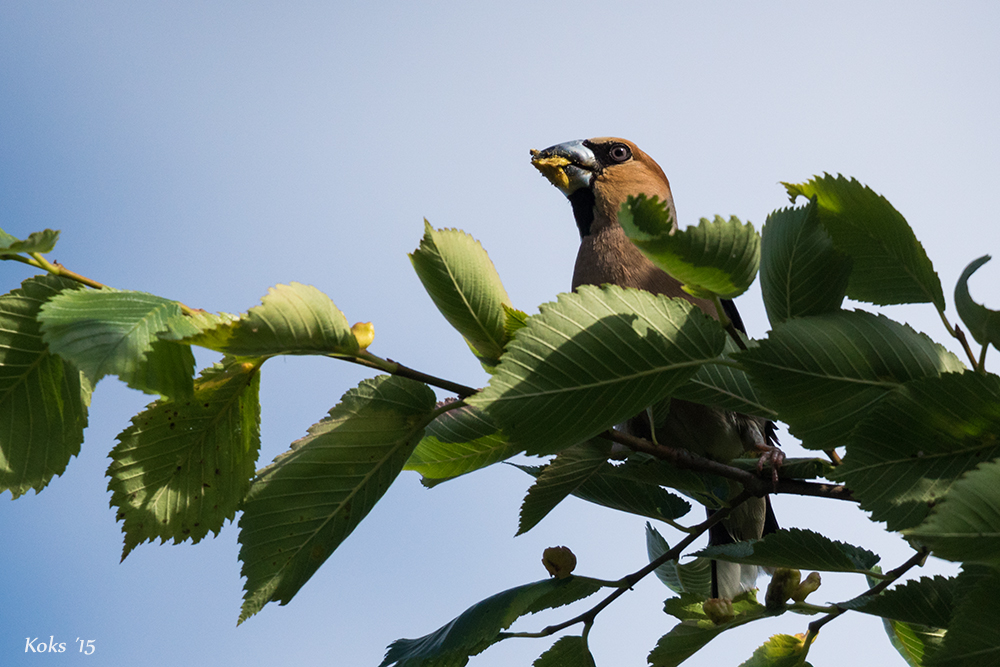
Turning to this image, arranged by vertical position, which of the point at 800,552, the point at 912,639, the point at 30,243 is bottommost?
the point at 912,639

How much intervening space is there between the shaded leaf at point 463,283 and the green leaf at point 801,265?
38 centimetres

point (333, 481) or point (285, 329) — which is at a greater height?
point (285, 329)

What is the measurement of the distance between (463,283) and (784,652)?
0.85 meters

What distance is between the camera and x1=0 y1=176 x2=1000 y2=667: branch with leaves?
95 centimetres

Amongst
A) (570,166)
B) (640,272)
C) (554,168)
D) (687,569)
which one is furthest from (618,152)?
(687,569)

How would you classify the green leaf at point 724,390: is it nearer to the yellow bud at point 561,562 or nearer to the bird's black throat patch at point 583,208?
the yellow bud at point 561,562

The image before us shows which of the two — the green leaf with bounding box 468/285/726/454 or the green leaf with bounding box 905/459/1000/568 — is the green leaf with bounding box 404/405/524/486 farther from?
the green leaf with bounding box 905/459/1000/568

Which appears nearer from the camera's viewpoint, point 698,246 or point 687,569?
point 698,246

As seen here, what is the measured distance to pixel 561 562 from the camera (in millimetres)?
1327

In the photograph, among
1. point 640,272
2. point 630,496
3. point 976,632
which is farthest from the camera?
point 640,272

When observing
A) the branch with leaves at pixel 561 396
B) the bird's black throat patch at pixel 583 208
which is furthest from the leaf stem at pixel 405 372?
the bird's black throat patch at pixel 583 208

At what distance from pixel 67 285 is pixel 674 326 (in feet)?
2.71

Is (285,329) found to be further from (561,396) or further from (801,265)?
(801,265)

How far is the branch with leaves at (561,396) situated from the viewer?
3.13 feet
